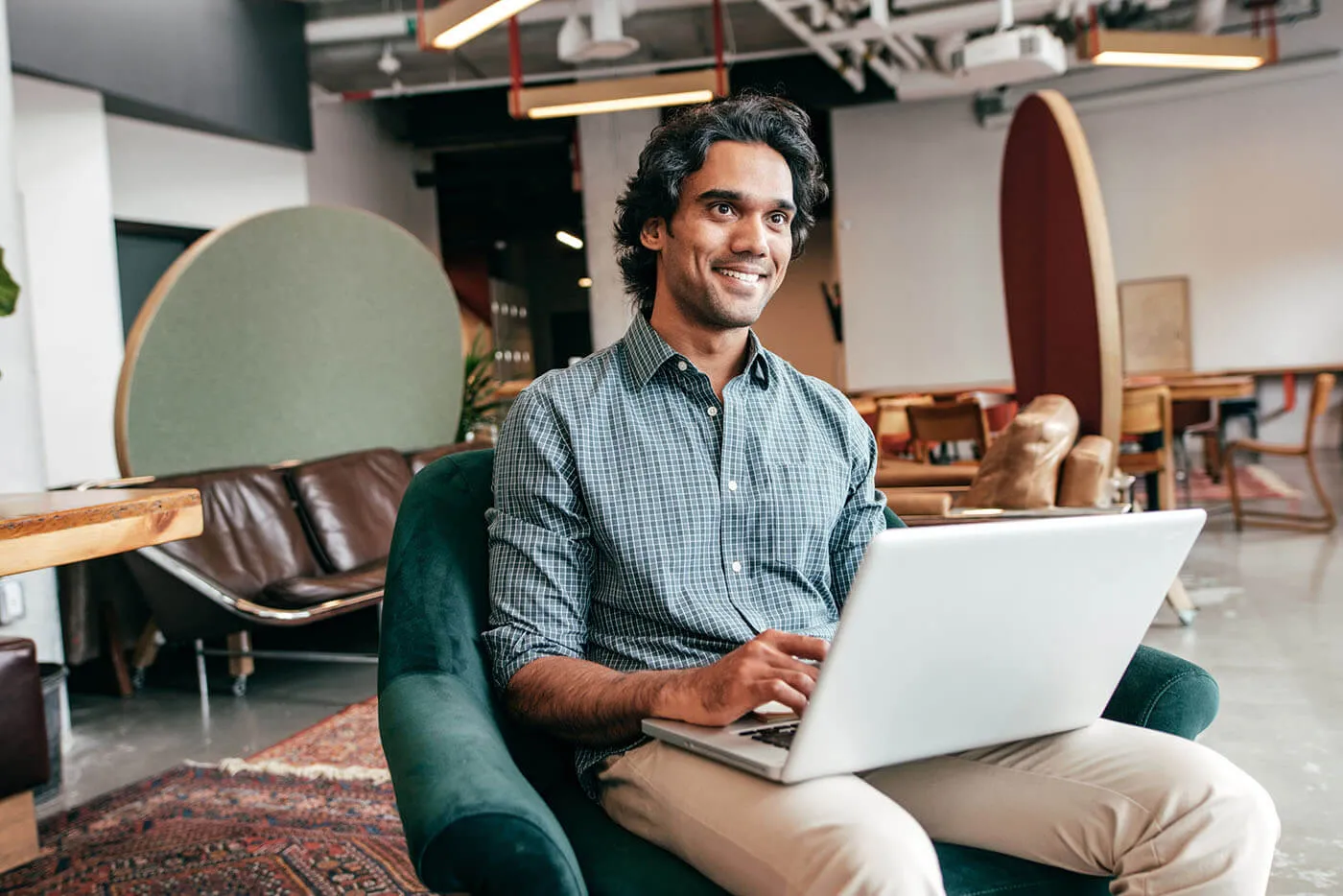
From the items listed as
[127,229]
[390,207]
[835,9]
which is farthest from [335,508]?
[390,207]

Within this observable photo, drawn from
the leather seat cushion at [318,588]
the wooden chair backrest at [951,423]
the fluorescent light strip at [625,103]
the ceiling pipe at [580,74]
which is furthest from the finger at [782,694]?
the ceiling pipe at [580,74]

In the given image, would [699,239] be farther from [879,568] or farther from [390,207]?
[390,207]

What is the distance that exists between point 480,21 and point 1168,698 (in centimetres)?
473

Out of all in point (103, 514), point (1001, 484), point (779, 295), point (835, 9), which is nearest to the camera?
point (103, 514)

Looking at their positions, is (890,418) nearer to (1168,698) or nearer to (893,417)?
(893,417)

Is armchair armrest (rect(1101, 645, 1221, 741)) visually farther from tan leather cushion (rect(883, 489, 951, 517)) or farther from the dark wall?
the dark wall

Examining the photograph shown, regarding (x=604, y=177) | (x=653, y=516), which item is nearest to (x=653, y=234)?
(x=653, y=516)

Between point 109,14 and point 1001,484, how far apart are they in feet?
17.2

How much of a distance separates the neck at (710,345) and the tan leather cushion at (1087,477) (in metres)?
2.05

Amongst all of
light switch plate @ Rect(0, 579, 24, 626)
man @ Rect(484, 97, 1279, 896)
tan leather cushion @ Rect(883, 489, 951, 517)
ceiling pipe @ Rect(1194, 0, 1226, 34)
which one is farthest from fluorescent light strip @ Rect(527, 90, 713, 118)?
man @ Rect(484, 97, 1279, 896)

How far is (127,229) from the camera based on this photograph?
6.99 m

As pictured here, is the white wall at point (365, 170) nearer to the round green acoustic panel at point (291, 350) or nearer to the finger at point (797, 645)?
the round green acoustic panel at point (291, 350)

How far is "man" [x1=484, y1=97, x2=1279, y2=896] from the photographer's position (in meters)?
1.16

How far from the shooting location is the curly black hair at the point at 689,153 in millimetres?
1612
